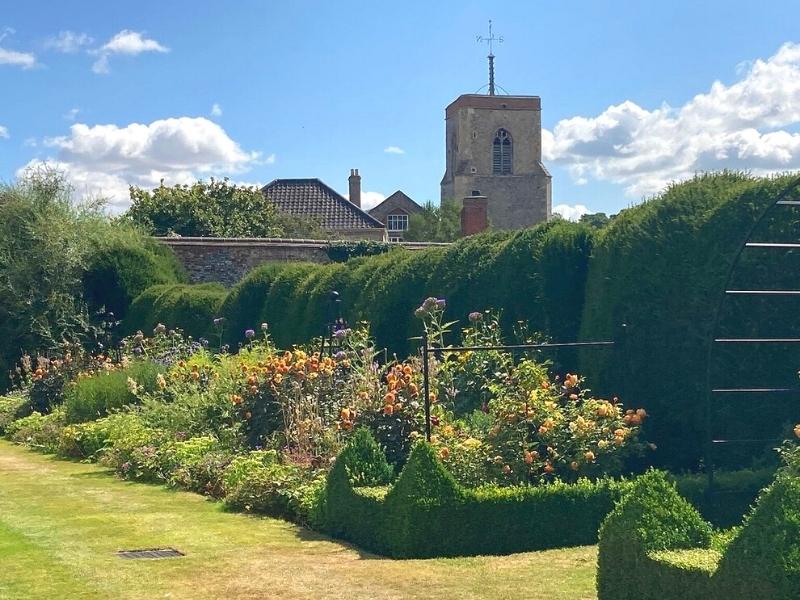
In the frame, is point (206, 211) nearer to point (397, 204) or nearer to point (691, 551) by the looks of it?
point (691, 551)

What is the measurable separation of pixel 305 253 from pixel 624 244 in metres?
15.4

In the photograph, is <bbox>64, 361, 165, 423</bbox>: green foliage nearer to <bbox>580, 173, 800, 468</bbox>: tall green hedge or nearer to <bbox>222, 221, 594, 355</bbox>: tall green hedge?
<bbox>222, 221, 594, 355</bbox>: tall green hedge

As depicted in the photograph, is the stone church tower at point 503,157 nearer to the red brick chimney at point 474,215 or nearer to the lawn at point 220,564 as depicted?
the red brick chimney at point 474,215

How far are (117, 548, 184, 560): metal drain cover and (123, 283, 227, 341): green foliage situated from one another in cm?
1168

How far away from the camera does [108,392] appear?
552 inches

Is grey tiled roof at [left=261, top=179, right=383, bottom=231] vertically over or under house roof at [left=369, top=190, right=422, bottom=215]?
under

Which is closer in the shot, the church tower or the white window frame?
the white window frame

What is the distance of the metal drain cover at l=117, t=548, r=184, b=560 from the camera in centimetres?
696

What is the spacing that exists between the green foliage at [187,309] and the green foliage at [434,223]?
33255 mm

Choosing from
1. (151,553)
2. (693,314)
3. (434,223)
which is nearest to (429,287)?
(693,314)

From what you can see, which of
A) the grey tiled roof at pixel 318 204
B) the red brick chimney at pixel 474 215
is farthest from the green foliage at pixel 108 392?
the grey tiled roof at pixel 318 204

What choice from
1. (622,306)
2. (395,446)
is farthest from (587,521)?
(622,306)

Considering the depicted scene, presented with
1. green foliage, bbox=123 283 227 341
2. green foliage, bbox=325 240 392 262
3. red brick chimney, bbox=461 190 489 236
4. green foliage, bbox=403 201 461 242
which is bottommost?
green foliage, bbox=123 283 227 341

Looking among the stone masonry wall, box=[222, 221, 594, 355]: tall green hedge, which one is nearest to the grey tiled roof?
the stone masonry wall
